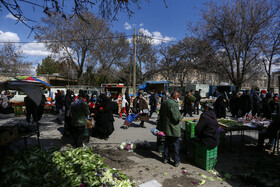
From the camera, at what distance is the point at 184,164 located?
4.61 meters

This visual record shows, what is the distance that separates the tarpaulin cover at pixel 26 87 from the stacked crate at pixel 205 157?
181 inches

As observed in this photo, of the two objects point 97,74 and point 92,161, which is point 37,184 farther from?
point 97,74

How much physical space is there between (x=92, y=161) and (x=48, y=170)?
0.89 meters

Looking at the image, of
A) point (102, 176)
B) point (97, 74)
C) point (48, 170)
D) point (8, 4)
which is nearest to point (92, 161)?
point (102, 176)

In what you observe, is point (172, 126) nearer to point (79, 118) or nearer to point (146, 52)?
point (79, 118)

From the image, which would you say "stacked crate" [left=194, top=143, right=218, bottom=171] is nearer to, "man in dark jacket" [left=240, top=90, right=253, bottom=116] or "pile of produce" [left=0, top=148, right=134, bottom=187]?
"pile of produce" [left=0, top=148, right=134, bottom=187]

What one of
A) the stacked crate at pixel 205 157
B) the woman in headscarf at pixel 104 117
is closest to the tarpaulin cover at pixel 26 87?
the woman in headscarf at pixel 104 117

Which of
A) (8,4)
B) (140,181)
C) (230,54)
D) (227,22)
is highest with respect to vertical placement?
(227,22)

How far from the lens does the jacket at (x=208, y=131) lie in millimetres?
4180

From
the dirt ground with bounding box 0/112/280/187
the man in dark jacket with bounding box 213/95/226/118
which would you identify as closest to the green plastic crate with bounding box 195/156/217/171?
the dirt ground with bounding box 0/112/280/187

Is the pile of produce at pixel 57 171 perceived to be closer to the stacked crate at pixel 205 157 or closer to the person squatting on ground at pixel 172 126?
the person squatting on ground at pixel 172 126

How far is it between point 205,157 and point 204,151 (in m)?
0.14

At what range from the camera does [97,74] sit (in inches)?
1694

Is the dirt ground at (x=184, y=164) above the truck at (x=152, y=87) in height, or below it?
below
